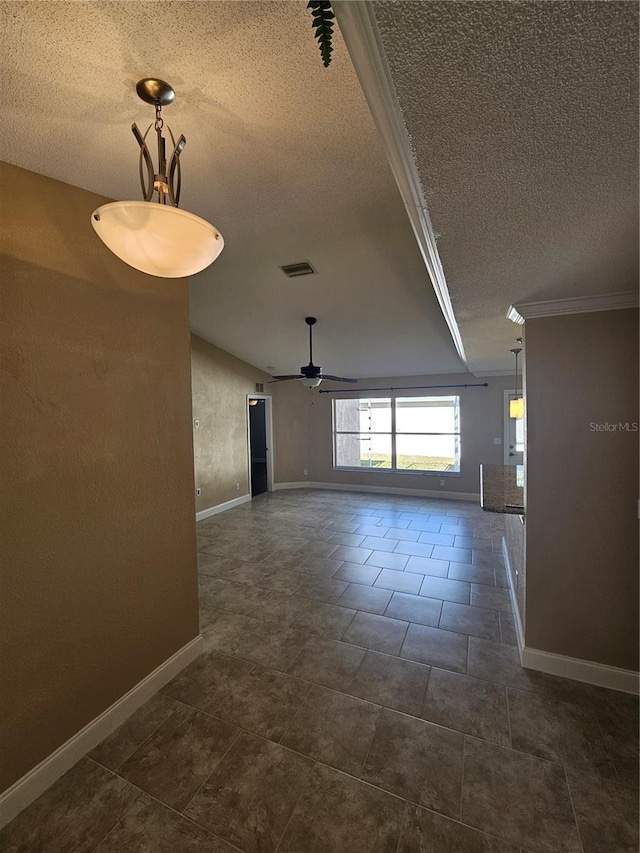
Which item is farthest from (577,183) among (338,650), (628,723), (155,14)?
(338,650)

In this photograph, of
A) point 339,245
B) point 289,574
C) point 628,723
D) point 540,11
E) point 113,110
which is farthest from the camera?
point 289,574

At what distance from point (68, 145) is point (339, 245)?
2000 millimetres

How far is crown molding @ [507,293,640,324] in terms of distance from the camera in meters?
2.08

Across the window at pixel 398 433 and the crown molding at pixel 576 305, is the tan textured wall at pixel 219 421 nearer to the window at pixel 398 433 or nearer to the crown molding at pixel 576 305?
the window at pixel 398 433

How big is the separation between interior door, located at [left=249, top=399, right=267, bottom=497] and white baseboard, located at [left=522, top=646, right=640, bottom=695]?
5.95 meters

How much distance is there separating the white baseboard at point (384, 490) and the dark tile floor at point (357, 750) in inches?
155

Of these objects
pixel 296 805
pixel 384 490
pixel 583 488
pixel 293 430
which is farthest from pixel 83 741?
pixel 293 430

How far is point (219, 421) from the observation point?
6500 mm

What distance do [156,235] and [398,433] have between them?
6.95m

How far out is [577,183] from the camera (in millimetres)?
1074

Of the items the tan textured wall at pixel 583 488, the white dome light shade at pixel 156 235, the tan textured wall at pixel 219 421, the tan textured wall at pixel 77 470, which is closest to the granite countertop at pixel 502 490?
the tan textured wall at pixel 583 488

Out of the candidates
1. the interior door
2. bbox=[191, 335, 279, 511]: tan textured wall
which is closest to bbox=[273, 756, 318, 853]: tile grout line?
bbox=[191, 335, 279, 511]: tan textured wall

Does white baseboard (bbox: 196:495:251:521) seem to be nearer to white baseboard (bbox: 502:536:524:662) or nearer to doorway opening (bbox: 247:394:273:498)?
doorway opening (bbox: 247:394:273:498)

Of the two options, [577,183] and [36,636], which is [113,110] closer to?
[577,183]
